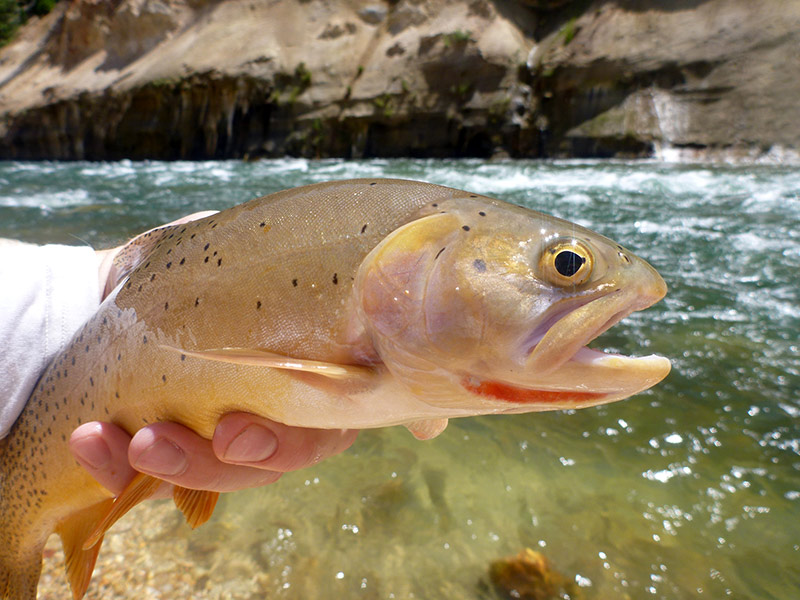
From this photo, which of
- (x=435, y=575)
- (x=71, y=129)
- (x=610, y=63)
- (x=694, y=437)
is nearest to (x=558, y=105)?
(x=610, y=63)

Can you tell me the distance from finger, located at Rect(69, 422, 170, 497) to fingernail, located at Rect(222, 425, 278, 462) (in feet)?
1.24

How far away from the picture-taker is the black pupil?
116cm

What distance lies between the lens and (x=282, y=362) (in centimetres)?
123

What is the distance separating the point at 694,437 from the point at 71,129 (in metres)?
26.2

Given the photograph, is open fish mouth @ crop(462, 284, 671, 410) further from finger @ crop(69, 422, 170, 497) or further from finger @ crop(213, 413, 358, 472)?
finger @ crop(69, 422, 170, 497)

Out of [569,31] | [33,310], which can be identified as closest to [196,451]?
[33,310]

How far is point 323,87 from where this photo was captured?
19516 mm

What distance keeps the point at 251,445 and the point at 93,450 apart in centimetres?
51

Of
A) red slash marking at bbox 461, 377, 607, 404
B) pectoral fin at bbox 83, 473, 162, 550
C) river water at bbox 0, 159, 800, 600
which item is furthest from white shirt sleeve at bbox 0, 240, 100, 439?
red slash marking at bbox 461, 377, 607, 404

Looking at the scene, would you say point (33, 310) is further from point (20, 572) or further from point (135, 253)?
point (20, 572)

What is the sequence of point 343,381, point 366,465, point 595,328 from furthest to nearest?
point 366,465
point 343,381
point 595,328

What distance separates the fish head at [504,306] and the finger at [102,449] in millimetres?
944

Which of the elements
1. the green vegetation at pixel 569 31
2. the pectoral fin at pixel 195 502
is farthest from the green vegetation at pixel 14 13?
the pectoral fin at pixel 195 502

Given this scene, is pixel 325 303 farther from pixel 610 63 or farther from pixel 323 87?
pixel 323 87
